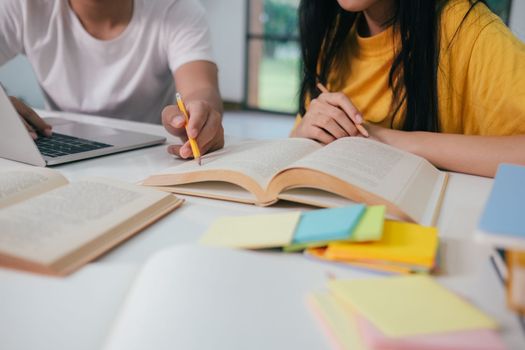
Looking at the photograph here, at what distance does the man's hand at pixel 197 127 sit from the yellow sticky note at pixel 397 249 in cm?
42

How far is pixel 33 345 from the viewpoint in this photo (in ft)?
1.16

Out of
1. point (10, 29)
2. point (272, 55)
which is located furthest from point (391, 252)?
point (272, 55)

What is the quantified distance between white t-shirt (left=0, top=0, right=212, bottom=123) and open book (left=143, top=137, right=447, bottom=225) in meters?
0.64

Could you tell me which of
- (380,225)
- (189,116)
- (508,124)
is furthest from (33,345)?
(508,124)

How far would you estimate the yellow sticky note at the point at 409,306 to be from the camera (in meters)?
0.32

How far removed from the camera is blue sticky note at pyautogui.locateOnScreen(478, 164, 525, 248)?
35 centimetres

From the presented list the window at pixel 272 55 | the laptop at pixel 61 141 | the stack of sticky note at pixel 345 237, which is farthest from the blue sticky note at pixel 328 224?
the window at pixel 272 55

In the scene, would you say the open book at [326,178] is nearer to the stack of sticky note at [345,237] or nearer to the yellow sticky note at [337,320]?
the stack of sticky note at [345,237]

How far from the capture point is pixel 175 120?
2.73 feet

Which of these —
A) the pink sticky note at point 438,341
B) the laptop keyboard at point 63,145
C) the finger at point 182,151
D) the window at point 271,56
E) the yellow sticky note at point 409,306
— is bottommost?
the window at point 271,56

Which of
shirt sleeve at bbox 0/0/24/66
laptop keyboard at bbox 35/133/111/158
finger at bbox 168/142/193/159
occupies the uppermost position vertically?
shirt sleeve at bbox 0/0/24/66

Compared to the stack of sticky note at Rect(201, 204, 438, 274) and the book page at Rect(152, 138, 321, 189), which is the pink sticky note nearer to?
the stack of sticky note at Rect(201, 204, 438, 274)

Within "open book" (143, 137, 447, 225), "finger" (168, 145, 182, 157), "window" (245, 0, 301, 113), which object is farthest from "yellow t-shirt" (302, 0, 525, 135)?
"window" (245, 0, 301, 113)

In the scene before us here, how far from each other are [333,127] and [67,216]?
19.6 inches
